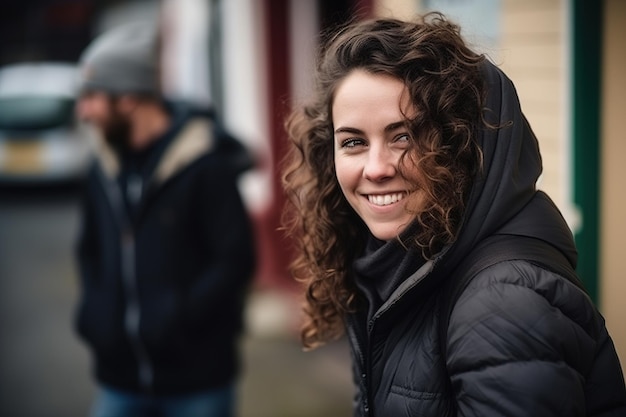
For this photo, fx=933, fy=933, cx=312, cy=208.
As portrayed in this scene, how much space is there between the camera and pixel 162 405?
387 cm

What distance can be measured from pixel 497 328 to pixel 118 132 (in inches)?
101

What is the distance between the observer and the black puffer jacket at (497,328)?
1745 millimetres

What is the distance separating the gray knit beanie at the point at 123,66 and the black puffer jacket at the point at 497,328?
2142 mm

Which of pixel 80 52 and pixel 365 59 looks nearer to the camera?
pixel 365 59

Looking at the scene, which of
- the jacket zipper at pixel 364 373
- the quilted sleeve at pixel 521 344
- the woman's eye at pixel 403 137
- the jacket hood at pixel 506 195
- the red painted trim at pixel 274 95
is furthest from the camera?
the red painted trim at pixel 274 95

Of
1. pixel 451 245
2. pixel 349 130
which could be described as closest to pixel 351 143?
pixel 349 130

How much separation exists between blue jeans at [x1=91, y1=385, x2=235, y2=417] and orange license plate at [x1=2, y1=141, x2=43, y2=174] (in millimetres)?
10025

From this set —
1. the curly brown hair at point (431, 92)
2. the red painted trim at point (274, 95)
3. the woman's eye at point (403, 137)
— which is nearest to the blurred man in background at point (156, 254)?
the curly brown hair at point (431, 92)

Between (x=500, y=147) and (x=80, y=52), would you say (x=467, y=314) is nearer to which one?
(x=500, y=147)

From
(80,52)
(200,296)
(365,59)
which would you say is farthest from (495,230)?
(80,52)

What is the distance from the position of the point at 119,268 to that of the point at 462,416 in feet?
7.83

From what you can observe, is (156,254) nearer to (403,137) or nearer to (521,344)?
(403,137)

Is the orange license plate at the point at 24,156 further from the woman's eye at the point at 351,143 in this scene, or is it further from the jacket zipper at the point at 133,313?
the woman's eye at the point at 351,143

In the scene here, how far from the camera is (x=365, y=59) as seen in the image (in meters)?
2.08
